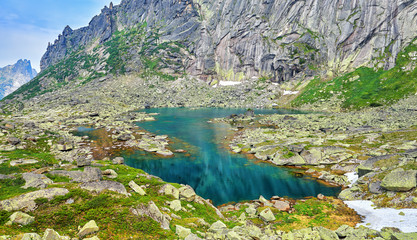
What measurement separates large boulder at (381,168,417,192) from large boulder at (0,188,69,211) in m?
35.5

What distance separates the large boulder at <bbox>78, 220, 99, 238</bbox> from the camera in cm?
1227

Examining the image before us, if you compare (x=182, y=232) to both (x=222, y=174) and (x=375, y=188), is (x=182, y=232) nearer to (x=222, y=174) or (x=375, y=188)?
(x=375, y=188)

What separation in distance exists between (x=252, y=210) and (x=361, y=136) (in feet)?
155

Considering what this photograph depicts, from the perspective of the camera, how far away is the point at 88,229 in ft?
41.1

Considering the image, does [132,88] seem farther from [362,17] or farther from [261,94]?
[362,17]

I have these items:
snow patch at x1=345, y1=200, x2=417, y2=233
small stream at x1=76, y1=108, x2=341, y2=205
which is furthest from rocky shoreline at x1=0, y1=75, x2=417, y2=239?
small stream at x1=76, y1=108, x2=341, y2=205

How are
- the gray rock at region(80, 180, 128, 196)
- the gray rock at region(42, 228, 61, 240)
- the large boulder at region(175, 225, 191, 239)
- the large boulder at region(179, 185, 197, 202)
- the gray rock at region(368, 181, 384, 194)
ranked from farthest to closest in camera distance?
the gray rock at region(368, 181, 384, 194) → the large boulder at region(179, 185, 197, 202) → the gray rock at region(80, 180, 128, 196) → the large boulder at region(175, 225, 191, 239) → the gray rock at region(42, 228, 61, 240)

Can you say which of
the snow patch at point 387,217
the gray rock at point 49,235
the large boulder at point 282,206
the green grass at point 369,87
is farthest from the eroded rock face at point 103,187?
the green grass at point 369,87

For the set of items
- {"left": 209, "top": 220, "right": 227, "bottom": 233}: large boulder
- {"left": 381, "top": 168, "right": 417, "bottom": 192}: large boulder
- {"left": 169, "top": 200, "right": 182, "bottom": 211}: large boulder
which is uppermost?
{"left": 169, "top": 200, "right": 182, "bottom": 211}: large boulder

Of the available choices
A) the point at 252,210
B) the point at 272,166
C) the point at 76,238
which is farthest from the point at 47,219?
the point at 272,166

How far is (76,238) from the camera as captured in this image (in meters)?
11.9

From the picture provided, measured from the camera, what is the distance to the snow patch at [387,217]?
18.9 meters

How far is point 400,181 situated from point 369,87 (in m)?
123

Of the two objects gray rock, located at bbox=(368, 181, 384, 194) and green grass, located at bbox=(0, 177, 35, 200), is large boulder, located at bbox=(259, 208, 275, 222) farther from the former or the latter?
green grass, located at bbox=(0, 177, 35, 200)
